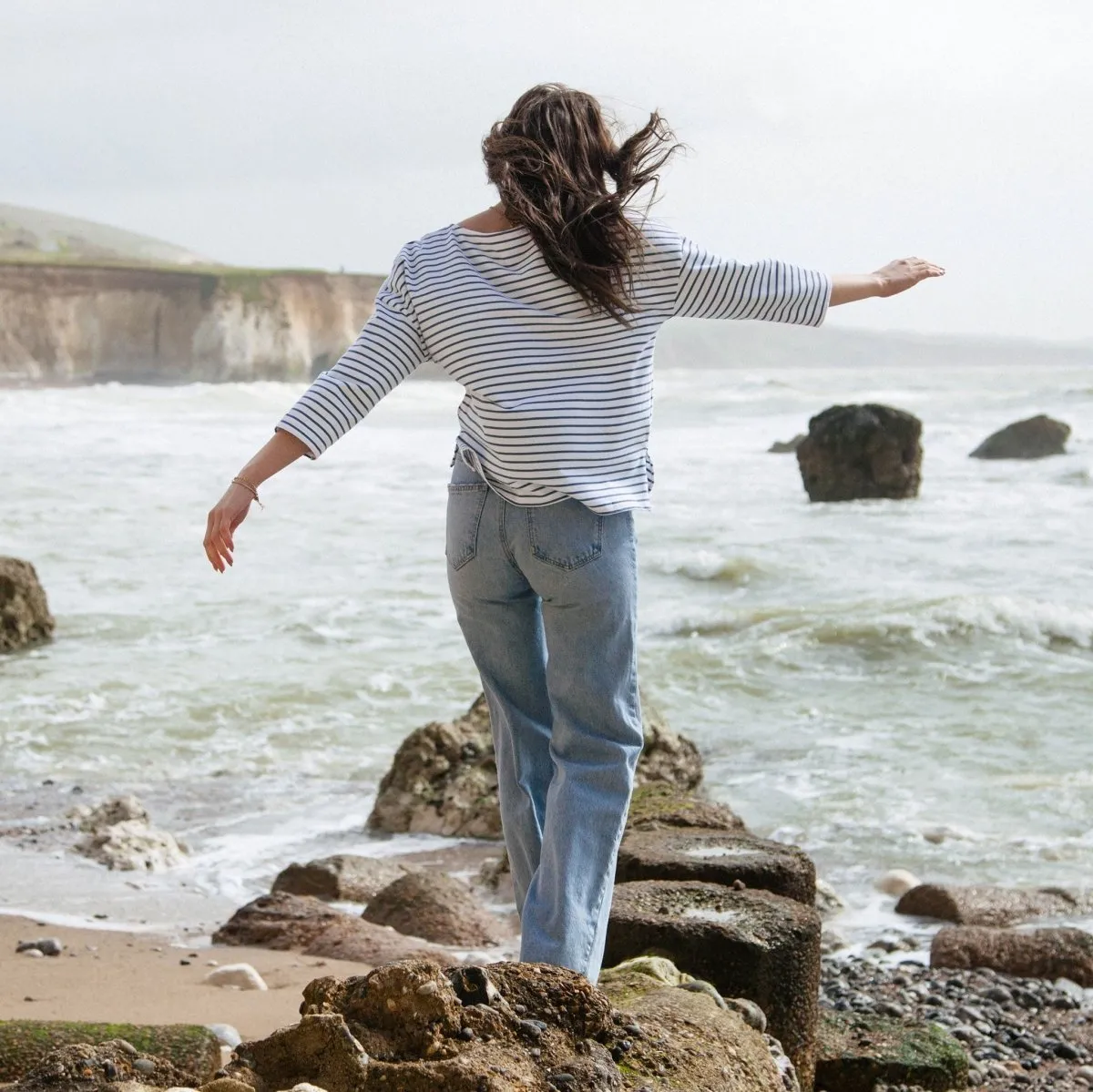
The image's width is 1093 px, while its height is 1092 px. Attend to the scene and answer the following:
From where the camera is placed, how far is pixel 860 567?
14.0 meters

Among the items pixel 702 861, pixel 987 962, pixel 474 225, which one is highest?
pixel 474 225

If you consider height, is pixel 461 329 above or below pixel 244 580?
above

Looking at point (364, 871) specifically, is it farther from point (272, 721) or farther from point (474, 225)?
point (474, 225)

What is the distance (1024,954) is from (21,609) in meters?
6.91

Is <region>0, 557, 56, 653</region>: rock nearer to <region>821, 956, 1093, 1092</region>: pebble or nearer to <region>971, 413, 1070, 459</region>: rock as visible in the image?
<region>821, 956, 1093, 1092</region>: pebble

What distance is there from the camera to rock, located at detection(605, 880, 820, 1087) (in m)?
3.38

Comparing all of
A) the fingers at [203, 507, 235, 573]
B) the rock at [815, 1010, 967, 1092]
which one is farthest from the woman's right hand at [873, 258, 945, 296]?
the rock at [815, 1010, 967, 1092]

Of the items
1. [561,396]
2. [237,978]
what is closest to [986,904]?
[237,978]

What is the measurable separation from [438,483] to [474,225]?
63.1 feet

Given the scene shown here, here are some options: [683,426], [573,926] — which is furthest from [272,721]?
[683,426]

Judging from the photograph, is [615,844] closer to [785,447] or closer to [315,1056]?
[315,1056]

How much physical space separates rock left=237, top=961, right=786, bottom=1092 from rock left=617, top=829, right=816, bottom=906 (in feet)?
4.50

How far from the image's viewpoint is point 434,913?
16.2ft

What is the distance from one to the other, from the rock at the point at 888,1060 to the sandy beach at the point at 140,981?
1256mm
